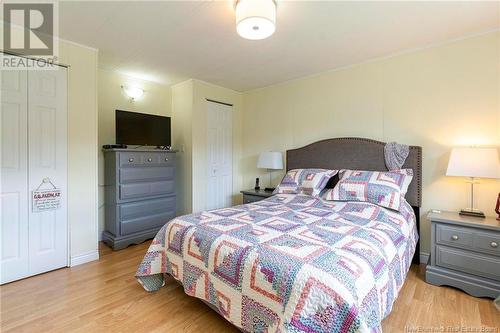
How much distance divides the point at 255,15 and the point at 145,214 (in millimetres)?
2812

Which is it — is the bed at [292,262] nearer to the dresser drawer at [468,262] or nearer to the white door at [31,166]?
the dresser drawer at [468,262]

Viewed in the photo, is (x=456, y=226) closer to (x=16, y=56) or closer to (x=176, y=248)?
(x=176, y=248)

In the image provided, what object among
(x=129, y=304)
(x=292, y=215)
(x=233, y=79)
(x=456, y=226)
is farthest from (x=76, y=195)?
(x=456, y=226)

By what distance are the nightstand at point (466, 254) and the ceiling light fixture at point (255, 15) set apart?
2.27 meters

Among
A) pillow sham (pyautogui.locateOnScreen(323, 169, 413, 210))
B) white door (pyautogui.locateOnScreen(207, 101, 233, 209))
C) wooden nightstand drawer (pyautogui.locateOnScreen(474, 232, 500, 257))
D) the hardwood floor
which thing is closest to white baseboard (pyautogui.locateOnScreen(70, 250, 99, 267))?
the hardwood floor

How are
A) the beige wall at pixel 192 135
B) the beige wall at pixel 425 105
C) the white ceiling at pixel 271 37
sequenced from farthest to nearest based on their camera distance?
the beige wall at pixel 192 135 < the beige wall at pixel 425 105 < the white ceiling at pixel 271 37

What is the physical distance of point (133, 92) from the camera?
3686mm

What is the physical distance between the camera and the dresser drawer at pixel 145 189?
3150 mm

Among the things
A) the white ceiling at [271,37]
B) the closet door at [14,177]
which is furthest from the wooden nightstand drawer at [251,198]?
the closet door at [14,177]

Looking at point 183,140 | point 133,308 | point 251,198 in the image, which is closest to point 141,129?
point 183,140

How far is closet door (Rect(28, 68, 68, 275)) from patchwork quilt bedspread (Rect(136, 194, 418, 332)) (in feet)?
3.98

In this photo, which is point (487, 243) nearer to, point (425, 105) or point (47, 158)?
point (425, 105)

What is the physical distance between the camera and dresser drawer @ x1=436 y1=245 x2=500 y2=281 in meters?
2.02

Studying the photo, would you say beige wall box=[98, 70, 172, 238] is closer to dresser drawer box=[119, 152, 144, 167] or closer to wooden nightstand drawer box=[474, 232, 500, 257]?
dresser drawer box=[119, 152, 144, 167]
